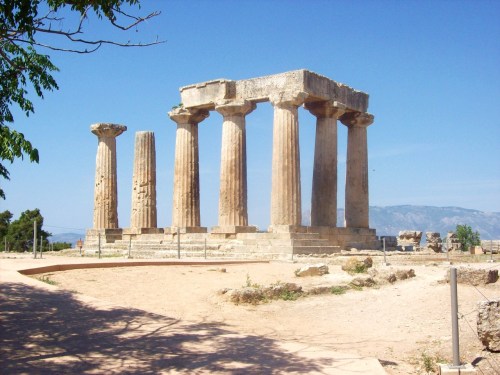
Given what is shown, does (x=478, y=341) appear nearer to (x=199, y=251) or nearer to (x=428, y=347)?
(x=428, y=347)

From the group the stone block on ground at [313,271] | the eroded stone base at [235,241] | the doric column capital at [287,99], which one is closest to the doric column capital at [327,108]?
the doric column capital at [287,99]

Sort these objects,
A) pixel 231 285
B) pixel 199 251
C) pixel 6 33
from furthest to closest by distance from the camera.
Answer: pixel 199 251, pixel 231 285, pixel 6 33

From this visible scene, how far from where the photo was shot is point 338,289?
674 inches

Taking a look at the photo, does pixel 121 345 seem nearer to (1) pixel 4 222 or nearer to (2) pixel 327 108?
(2) pixel 327 108

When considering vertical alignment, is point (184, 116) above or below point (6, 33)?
above

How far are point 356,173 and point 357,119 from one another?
9.63 feet

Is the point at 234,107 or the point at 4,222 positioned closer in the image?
the point at 234,107

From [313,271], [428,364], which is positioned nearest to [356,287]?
[313,271]

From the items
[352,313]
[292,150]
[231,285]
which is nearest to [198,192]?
[292,150]

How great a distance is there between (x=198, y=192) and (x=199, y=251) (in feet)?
18.7

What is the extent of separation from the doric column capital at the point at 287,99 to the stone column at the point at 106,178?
1085 cm

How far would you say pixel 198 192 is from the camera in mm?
34688

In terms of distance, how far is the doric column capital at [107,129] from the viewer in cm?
3688

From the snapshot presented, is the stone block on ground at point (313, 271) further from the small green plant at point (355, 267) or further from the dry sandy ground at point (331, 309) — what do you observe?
the small green plant at point (355, 267)
